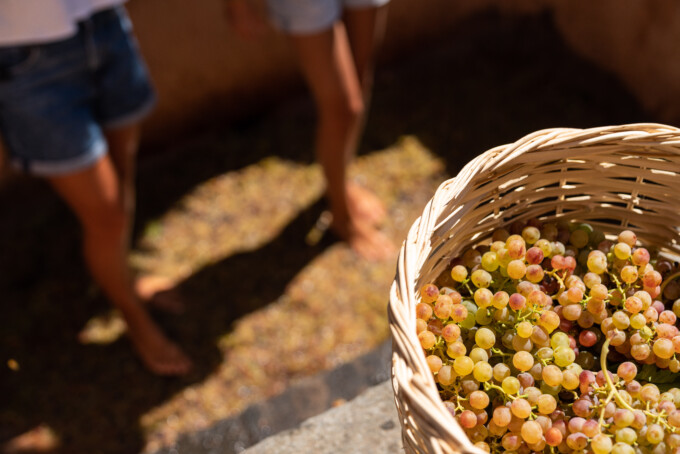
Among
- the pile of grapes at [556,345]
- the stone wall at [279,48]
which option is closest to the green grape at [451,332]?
the pile of grapes at [556,345]

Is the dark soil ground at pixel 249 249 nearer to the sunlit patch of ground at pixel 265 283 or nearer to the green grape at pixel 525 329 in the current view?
the sunlit patch of ground at pixel 265 283

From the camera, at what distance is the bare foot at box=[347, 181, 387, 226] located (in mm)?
2582

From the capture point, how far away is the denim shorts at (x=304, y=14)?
1850 mm

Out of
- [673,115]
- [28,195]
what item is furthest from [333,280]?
[673,115]

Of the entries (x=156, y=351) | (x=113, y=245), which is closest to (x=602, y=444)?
(x=113, y=245)

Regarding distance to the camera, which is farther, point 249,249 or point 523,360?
point 249,249

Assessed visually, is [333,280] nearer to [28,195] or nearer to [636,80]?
[28,195]

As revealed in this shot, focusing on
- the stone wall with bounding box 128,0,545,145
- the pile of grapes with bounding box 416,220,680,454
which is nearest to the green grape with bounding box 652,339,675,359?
the pile of grapes with bounding box 416,220,680,454

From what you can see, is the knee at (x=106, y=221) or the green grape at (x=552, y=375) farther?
the knee at (x=106, y=221)

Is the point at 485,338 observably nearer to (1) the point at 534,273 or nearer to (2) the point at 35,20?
(1) the point at 534,273

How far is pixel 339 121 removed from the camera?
2184 millimetres

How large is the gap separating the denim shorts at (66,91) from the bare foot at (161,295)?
0.82 m

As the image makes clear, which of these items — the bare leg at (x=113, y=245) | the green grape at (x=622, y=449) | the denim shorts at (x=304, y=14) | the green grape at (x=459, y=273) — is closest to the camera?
the green grape at (x=622, y=449)

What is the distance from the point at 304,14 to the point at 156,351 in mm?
1156
